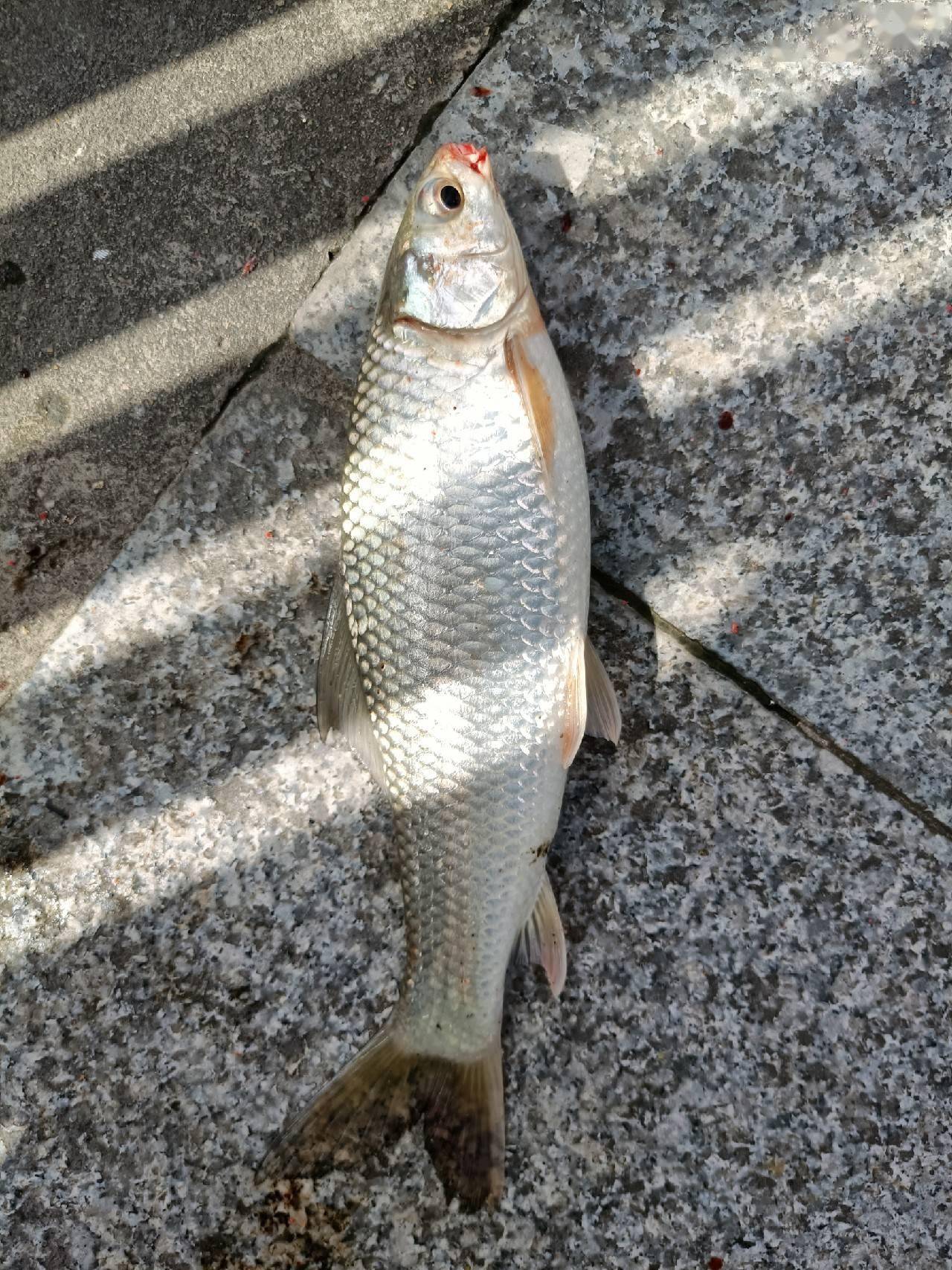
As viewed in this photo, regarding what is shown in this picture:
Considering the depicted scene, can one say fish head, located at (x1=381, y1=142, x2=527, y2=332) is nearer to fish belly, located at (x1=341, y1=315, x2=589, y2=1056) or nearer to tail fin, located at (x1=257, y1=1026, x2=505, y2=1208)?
fish belly, located at (x1=341, y1=315, x2=589, y2=1056)

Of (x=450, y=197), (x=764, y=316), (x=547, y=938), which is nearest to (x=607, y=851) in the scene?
(x=547, y=938)

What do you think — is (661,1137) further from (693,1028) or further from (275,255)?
(275,255)

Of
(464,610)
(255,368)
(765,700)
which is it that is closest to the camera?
(464,610)

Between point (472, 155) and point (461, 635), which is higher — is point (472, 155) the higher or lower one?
the higher one

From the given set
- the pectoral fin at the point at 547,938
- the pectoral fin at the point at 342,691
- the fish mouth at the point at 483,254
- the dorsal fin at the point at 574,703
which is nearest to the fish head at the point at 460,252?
the fish mouth at the point at 483,254

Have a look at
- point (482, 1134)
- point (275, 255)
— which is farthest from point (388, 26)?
point (482, 1134)

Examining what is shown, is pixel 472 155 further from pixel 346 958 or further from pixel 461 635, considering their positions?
pixel 346 958
